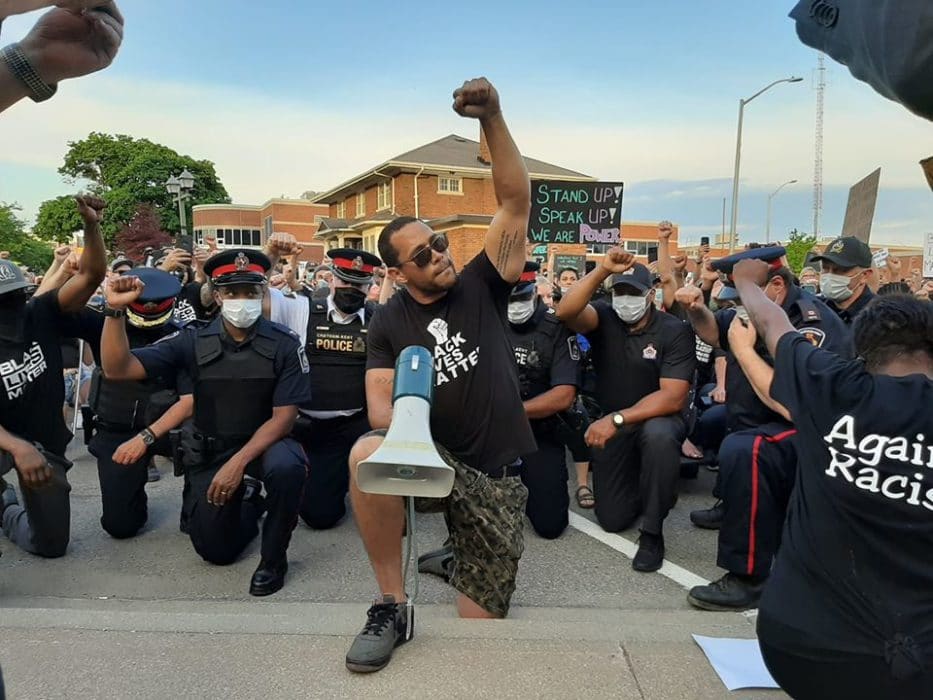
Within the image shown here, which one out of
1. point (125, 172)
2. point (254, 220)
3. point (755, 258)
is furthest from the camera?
point (254, 220)

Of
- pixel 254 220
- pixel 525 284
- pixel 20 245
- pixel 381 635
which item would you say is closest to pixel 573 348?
pixel 525 284

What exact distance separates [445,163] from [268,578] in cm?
3333

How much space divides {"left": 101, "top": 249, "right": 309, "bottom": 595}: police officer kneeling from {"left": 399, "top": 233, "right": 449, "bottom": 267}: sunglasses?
1483 mm

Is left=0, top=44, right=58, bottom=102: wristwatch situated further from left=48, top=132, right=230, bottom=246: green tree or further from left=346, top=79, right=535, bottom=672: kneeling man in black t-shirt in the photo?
left=48, top=132, right=230, bottom=246: green tree

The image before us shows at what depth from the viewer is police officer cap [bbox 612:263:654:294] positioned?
15.1 ft

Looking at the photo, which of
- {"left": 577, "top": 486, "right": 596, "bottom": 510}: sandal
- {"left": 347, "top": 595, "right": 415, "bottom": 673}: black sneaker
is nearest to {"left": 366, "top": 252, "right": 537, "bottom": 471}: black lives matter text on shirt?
{"left": 347, "top": 595, "right": 415, "bottom": 673}: black sneaker

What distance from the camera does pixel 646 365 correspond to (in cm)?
461

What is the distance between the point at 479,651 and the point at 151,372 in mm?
2635

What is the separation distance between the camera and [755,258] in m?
3.17

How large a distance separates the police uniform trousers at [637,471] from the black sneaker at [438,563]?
1.22m

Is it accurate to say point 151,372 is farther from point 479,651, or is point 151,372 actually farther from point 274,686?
point 479,651

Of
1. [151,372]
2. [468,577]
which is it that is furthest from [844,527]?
[151,372]

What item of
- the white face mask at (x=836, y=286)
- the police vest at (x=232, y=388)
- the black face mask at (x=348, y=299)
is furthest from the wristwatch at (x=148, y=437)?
the white face mask at (x=836, y=286)

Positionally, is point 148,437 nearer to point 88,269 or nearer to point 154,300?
point 88,269
